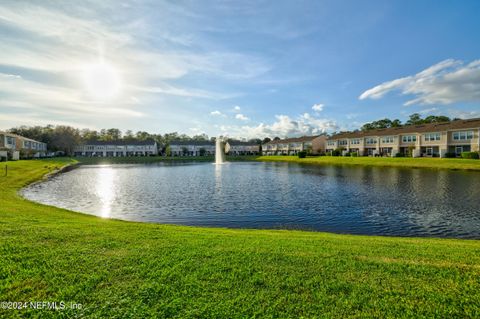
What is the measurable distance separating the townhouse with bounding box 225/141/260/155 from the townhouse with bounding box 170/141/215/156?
8841 millimetres

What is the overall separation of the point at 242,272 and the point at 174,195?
→ 20288 millimetres

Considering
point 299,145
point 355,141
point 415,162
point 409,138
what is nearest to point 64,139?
point 299,145

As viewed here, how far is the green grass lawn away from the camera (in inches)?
184

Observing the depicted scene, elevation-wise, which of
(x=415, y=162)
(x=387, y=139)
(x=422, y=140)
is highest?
(x=387, y=139)

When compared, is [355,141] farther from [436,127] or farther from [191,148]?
[191,148]

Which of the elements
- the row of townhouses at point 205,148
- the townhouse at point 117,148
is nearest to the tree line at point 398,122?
the row of townhouses at point 205,148

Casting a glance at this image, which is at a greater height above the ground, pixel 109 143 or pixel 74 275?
pixel 109 143

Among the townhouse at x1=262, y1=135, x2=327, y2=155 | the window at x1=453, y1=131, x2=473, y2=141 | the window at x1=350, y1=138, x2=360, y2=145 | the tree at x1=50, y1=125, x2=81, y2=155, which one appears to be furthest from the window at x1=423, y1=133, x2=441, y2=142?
the tree at x1=50, y1=125, x2=81, y2=155

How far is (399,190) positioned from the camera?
88.0 ft

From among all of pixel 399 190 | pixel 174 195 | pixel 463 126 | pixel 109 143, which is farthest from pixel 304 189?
pixel 109 143

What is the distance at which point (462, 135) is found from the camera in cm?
5909

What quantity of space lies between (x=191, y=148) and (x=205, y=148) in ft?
24.1

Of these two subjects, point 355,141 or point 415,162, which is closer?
point 415,162

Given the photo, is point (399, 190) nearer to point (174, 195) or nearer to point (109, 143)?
point (174, 195)
